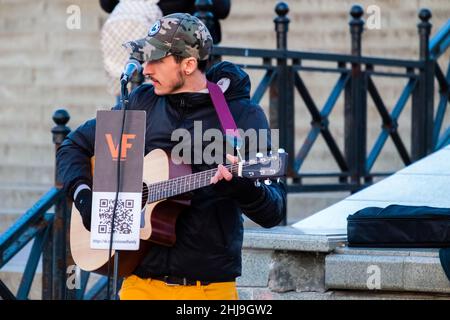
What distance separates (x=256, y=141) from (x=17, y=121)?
8079mm

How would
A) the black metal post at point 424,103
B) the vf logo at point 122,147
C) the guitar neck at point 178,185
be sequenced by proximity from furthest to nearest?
the black metal post at point 424,103
the guitar neck at point 178,185
the vf logo at point 122,147

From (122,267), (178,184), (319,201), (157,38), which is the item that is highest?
(157,38)

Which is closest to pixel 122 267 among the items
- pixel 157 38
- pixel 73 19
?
pixel 157 38

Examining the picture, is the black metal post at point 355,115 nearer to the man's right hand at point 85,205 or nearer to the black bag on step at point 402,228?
the black bag on step at point 402,228

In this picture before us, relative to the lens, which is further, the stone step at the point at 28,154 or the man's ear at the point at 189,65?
the stone step at the point at 28,154

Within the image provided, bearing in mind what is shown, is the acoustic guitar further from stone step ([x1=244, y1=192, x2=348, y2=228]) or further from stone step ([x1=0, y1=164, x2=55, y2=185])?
stone step ([x1=0, y1=164, x2=55, y2=185])

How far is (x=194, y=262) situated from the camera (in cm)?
439

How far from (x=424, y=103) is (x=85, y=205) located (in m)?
5.43

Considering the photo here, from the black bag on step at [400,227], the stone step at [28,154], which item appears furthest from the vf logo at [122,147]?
the stone step at [28,154]

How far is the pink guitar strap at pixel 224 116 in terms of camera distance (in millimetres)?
4188

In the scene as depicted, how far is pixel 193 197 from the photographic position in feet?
14.6

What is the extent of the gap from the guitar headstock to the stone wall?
6.29m
